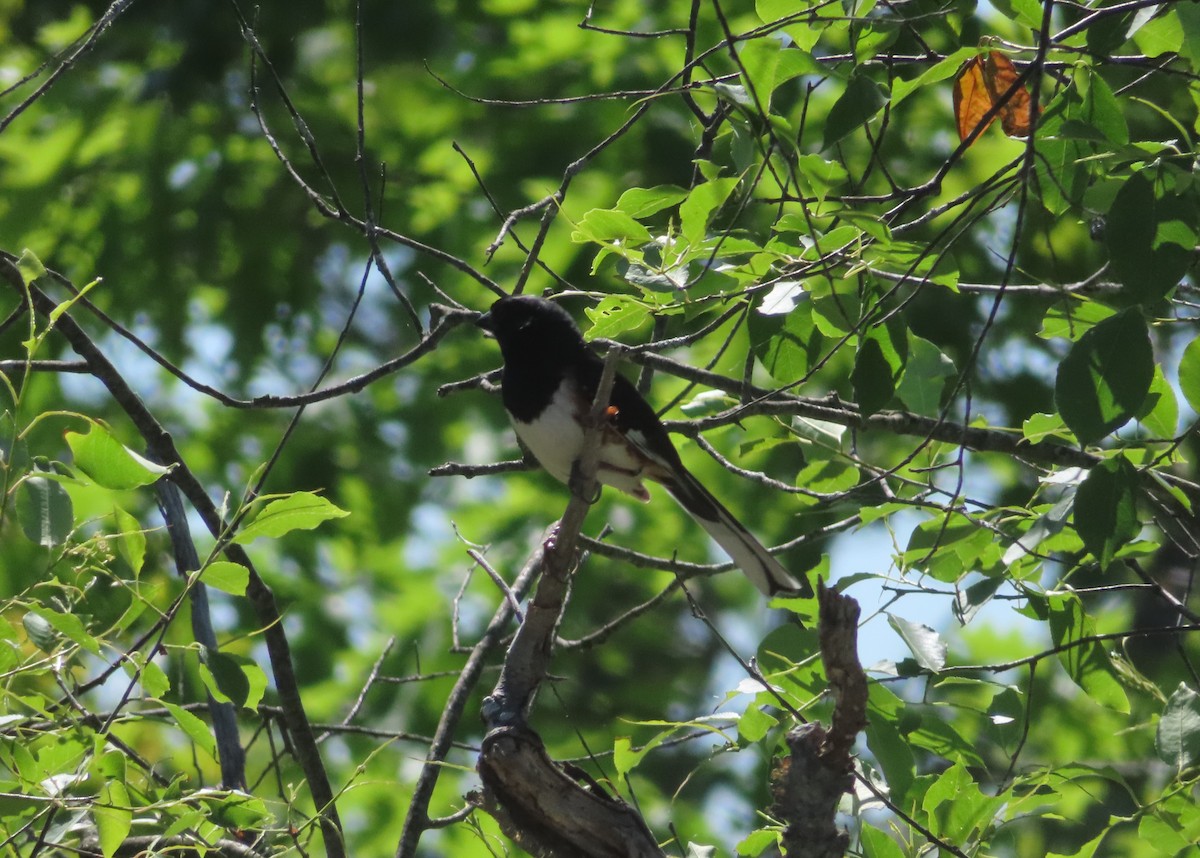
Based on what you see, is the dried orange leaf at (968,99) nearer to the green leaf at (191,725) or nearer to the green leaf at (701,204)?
the green leaf at (701,204)

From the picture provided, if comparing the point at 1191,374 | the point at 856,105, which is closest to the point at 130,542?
the point at 856,105

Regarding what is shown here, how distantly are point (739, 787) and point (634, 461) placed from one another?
161 inches

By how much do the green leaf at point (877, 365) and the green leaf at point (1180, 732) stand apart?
0.91 metres

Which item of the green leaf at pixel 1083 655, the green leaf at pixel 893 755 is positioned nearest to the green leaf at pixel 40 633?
the green leaf at pixel 893 755

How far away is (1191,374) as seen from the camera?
2359 mm

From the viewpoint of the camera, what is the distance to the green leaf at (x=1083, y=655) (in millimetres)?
2721

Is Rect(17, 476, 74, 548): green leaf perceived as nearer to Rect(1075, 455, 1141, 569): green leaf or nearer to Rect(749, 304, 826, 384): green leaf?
Rect(749, 304, 826, 384): green leaf

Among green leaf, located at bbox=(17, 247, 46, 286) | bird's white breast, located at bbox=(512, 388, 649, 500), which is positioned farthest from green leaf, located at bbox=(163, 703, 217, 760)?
bird's white breast, located at bbox=(512, 388, 649, 500)

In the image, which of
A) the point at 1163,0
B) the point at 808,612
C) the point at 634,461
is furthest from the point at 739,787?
the point at 1163,0

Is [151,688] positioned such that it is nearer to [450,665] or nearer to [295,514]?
[295,514]

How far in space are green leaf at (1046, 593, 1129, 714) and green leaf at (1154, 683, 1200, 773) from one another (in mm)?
144

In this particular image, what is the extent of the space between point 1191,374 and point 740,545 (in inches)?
56.3

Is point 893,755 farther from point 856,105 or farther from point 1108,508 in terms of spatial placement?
point 856,105

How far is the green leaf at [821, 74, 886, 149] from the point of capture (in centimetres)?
220
